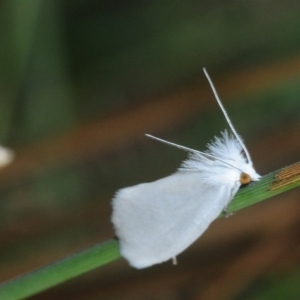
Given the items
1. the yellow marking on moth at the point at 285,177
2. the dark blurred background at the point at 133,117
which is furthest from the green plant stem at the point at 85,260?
the dark blurred background at the point at 133,117

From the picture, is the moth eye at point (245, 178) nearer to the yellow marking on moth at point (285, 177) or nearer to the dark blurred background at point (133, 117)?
the yellow marking on moth at point (285, 177)

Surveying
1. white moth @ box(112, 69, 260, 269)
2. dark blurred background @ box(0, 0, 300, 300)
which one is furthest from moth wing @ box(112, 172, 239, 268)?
dark blurred background @ box(0, 0, 300, 300)

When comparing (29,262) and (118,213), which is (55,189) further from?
(118,213)

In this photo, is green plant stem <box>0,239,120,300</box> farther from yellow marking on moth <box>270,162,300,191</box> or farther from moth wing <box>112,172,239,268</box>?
yellow marking on moth <box>270,162,300,191</box>

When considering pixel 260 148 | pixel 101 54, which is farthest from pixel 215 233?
pixel 101 54

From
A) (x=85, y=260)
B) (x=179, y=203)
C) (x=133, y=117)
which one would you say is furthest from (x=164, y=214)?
(x=133, y=117)

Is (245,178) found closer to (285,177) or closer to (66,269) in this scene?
(285,177)
